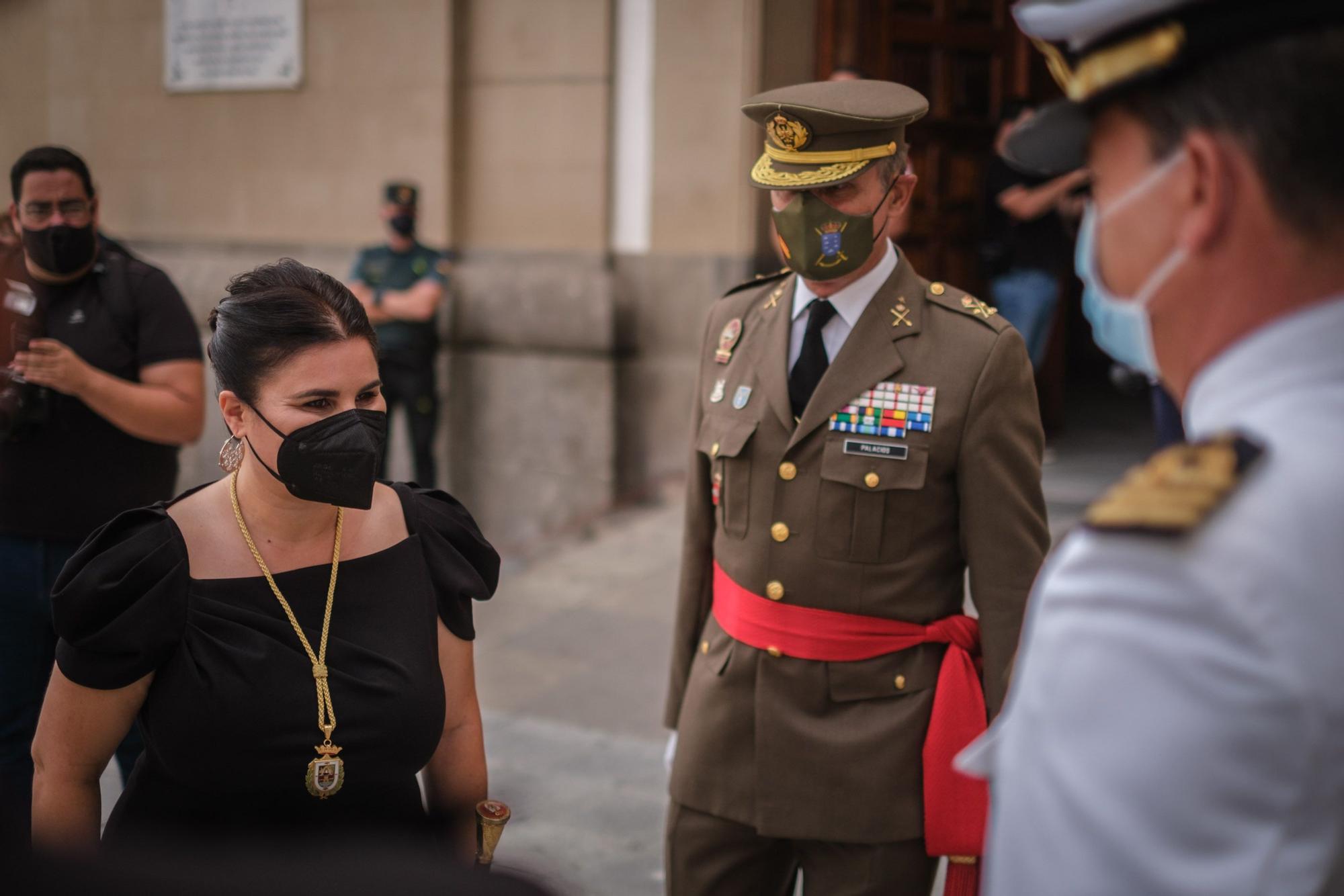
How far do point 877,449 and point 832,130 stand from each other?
1.94ft

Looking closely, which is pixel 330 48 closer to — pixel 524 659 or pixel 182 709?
pixel 524 659

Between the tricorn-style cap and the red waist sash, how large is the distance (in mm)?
775

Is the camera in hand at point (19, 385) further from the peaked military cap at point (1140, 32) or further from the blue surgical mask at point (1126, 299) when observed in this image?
the peaked military cap at point (1140, 32)

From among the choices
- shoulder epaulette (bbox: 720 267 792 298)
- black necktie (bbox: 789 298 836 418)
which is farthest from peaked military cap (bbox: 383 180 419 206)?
black necktie (bbox: 789 298 836 418)

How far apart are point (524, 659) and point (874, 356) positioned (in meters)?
3.24

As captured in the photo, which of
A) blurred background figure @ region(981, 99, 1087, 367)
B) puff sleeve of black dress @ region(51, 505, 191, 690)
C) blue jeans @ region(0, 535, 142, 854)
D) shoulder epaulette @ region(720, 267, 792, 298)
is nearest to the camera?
puff sleeve of black dress @ region(51, 505, 191, 690)

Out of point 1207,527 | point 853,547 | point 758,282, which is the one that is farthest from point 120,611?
point 1207,527

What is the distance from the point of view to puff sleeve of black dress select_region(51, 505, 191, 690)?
1.95 meters

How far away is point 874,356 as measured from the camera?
7.79ft

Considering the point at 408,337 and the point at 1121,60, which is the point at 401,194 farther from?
the point at 1121,60

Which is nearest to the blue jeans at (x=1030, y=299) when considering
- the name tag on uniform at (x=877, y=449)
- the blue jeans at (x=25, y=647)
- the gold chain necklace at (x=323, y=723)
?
the name tag on uniform at (x=877, y=449)

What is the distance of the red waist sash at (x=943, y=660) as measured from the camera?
2238mm

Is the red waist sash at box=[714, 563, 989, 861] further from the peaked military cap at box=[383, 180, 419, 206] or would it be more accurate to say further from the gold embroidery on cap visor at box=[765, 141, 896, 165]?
the peaked military cap at box=[383, 180, 419, 206]

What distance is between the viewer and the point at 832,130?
94.6 inches
